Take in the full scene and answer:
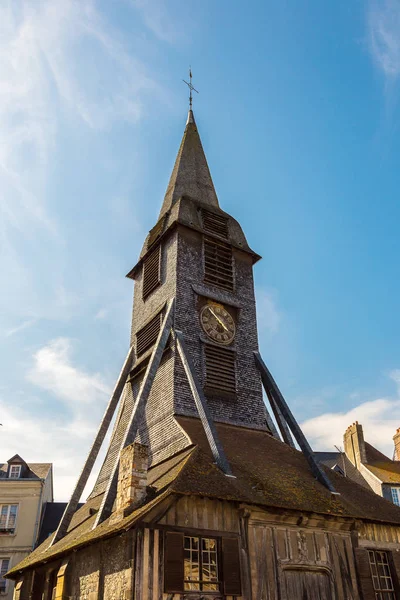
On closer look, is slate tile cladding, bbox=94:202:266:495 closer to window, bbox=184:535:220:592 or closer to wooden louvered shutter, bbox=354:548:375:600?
window, bbox=184:535:220:592

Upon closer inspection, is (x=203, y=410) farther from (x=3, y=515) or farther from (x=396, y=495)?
(x=396, y=495)

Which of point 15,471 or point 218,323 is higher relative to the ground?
point 218,323

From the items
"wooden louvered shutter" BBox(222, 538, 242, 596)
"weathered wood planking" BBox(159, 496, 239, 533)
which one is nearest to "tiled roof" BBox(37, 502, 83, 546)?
"weathered wood planking" BBox(159, 496, 239, 533)

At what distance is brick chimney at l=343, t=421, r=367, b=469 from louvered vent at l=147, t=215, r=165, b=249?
15.6 metres

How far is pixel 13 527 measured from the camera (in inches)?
868

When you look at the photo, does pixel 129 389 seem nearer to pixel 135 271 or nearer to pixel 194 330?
pixel 194 330

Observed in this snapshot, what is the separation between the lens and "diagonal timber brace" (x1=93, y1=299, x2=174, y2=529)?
492 inches

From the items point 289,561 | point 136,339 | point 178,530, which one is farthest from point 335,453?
point 178,530

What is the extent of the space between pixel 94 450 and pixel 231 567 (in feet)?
23.8

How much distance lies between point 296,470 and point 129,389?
7009 millimetres

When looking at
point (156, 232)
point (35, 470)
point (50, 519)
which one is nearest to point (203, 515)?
point (156, 232)

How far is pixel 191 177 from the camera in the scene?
22.6m

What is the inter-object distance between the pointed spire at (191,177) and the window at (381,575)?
14205 millimetres

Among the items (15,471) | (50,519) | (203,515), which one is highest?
(15,471)
